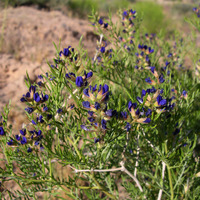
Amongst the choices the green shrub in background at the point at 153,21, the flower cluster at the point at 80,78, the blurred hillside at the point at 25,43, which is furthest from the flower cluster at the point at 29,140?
the green shrub in background at the point at 153,21

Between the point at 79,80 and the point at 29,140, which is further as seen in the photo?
the point at 29,140

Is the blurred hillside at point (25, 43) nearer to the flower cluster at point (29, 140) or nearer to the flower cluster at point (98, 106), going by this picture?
the flower cluster at point (29, 140)

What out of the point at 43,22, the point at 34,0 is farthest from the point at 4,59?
the point at 34,0

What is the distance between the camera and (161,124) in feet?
4.38

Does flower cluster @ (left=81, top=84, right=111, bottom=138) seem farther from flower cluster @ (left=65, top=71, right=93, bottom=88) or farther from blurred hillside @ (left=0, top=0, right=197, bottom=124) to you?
blurred hillside @ (left=0, top=0, right=197, bottom=124)

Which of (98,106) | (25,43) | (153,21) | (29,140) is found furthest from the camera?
(153,21)

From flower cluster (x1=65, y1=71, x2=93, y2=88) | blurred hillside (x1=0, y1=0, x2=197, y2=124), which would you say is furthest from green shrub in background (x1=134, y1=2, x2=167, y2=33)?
flower cluster (x1=65, y1=71, x2=93, y2=88)

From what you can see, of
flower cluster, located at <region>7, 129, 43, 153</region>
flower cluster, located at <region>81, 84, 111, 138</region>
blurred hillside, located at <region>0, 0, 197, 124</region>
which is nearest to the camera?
flower cluster, located at <region>81, 84, 111, 138</region>

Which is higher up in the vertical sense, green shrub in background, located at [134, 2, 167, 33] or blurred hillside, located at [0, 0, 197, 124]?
green shrub in background, located at [134, 2, 167, 33]

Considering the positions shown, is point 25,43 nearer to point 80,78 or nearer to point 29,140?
point 29,140

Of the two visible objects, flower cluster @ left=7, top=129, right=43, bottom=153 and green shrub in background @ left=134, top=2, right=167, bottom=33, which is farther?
green shrub in background @ left=134, top=2, right=167, bottom=33

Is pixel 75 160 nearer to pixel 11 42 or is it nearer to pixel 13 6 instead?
pixel 11 42

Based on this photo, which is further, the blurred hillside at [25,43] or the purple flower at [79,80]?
the blurred hillside at [25,43]

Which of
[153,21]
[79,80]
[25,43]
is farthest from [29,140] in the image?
[153,21]
